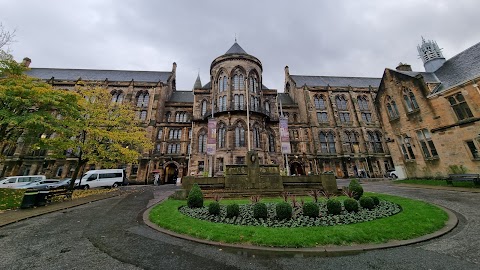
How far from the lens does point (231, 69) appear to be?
31172 millimetres

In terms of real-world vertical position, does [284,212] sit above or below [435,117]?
below

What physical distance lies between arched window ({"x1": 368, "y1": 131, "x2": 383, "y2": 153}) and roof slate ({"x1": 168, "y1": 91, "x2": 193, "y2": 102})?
4224 centimetres

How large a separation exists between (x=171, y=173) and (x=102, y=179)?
1273 centimetres

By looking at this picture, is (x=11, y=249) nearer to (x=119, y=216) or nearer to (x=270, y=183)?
(x=119, y=216)

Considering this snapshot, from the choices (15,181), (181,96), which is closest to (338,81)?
(181,96)

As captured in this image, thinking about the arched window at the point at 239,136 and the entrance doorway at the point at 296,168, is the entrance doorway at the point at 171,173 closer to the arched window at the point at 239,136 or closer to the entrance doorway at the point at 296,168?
the arched window at the point at 239,136

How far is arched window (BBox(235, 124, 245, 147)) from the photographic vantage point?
1097 inches

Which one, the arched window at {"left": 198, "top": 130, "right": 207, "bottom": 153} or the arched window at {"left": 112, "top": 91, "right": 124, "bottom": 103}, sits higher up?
the arched window at {"left": 112, "top": 91, "right": 124, "bottom": 103}

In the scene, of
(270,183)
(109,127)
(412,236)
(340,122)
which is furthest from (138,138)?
(340,122)

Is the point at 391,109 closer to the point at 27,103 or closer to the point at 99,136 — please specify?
the point at 99,136

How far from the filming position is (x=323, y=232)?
19.5 ft

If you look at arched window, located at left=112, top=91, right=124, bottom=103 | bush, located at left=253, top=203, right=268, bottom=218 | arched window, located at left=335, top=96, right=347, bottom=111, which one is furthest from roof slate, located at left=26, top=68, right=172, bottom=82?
bush, located at left=253, top=203, right=268, bottom=218

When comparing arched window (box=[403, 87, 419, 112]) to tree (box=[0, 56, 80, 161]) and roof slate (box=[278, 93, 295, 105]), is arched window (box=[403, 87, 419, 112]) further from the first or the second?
tree (box=[0, 56, 80, 161])

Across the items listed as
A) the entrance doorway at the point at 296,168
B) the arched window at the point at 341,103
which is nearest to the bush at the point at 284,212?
the entrance doorway at the point at 296,168
